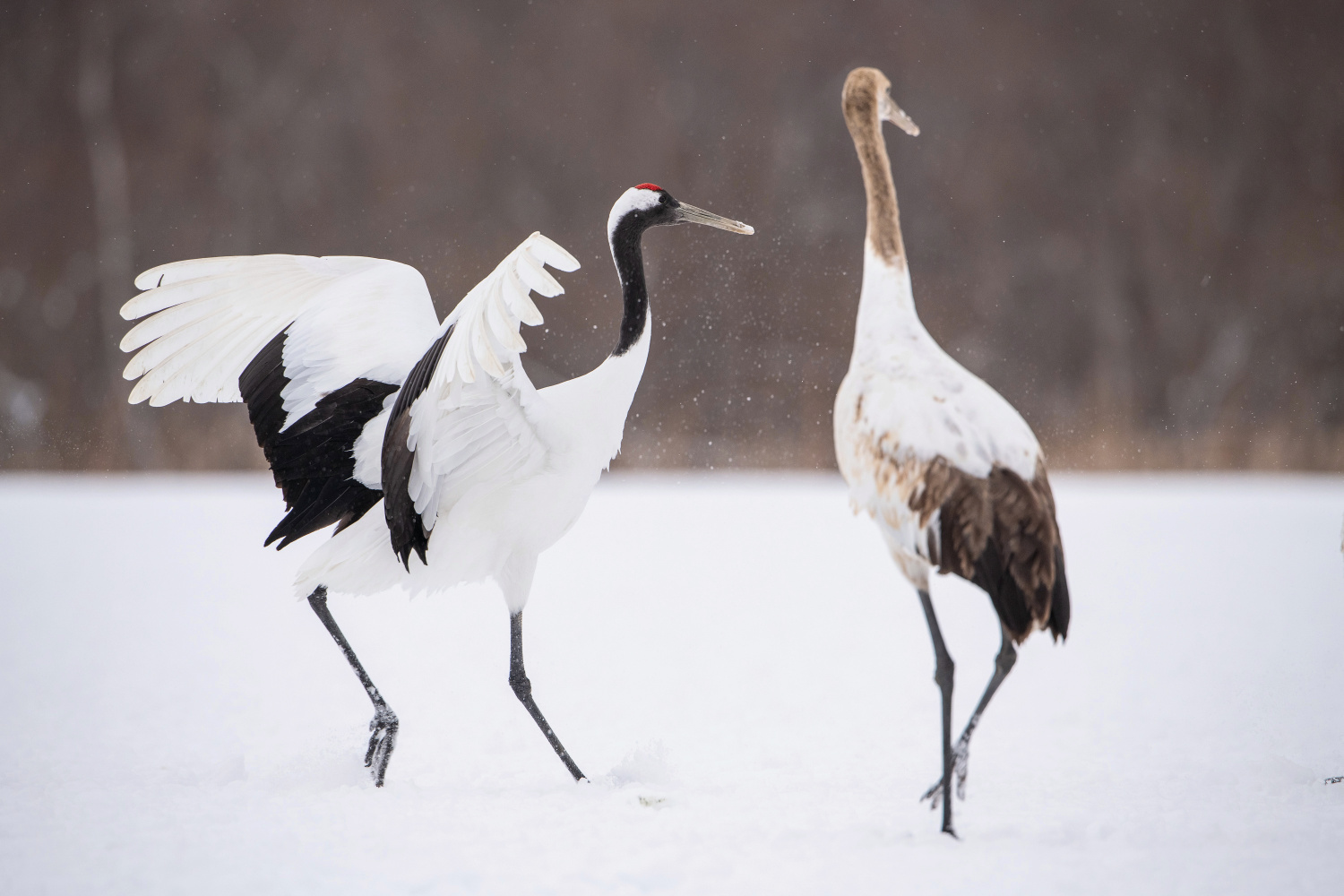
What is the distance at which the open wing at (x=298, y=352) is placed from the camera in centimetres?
308

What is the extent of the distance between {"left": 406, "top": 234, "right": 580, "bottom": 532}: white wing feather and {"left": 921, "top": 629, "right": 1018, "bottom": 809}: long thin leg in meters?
1.23

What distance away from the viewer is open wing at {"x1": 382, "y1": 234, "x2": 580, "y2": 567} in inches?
91.9

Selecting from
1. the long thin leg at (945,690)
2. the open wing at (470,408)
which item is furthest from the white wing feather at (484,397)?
the long thin leg at (945,690)

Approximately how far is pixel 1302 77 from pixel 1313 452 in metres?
5.16

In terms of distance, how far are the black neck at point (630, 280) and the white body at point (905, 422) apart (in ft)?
2.57

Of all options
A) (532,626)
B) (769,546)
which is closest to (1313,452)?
(769,546)

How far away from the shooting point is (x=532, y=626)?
546 centimetres

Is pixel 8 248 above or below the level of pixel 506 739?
above

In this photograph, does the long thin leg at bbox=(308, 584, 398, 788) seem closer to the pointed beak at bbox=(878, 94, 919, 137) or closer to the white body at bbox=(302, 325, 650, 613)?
the white body at bbox=(302, 325, 650, 613)

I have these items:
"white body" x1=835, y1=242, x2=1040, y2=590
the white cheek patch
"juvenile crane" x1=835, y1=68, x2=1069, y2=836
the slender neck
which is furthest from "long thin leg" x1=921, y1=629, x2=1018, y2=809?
the white cheek patch

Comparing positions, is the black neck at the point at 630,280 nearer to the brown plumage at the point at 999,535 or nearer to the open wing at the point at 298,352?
the open wing at the point at 298,352

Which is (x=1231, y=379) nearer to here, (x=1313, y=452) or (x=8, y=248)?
(x=1313, y=452)

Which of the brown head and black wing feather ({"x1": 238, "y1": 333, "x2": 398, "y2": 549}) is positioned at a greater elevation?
the brown head

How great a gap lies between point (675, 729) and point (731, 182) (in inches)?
447
